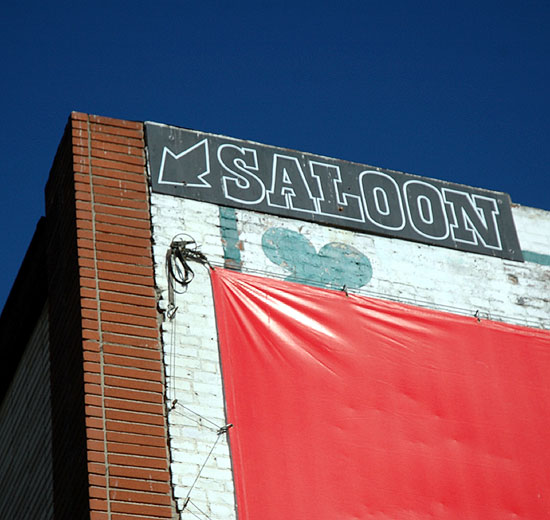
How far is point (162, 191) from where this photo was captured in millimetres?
10477

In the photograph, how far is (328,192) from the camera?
1136 cm

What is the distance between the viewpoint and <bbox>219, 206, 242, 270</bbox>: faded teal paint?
10391 mm

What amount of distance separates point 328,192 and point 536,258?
250 centimetres

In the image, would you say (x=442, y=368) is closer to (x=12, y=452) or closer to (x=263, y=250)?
(x=263, y=250)

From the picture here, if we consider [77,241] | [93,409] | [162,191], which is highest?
[162,191]

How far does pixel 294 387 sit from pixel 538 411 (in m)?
2.55

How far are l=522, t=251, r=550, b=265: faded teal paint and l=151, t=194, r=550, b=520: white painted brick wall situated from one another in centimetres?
7

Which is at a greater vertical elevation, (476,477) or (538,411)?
(538,411)

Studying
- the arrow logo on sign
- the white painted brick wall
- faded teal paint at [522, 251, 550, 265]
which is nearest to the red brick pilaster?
the white painted brick wall

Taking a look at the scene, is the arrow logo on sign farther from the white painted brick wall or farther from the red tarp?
the red tarp

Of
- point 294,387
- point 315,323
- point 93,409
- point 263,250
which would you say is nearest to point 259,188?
point 263,250

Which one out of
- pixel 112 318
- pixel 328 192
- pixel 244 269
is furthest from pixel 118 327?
pixel 328 192

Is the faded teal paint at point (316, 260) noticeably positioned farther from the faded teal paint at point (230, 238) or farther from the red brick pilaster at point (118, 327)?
the red brick pilaster at point (118, 327)

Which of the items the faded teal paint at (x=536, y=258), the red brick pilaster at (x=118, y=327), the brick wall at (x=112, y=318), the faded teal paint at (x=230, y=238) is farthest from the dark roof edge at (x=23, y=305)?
the faded teal paint at (x=536, y=258)
